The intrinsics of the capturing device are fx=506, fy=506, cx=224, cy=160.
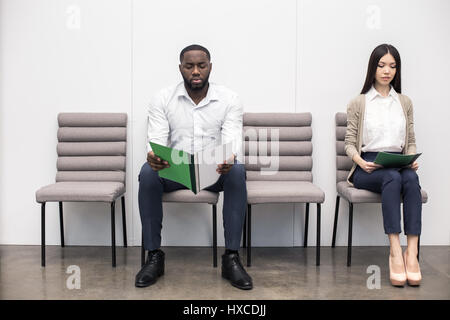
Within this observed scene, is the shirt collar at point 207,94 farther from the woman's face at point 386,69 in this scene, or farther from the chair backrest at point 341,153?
the woman's face at point 386,69

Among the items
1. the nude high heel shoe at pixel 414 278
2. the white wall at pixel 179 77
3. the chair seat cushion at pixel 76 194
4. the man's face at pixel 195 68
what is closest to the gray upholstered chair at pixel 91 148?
the white wall at pixel 179 77

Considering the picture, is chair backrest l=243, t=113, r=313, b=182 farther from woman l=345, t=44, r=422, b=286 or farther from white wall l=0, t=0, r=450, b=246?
woman l=345, t=44, r=422, b=286

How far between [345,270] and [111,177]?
1710 millimetres

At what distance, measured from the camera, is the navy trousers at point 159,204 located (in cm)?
300

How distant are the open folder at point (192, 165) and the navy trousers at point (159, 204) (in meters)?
0.19

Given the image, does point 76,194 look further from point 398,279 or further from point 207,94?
point 398,279

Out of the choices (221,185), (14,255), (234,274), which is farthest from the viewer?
(14,255)

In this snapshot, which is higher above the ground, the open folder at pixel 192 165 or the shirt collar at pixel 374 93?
the shirt collar at pixel 374 93

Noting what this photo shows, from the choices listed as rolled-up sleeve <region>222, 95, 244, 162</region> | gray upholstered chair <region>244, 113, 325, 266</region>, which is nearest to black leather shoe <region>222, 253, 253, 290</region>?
rolled-up sleeve <region>222, 95, 244, 162</region>

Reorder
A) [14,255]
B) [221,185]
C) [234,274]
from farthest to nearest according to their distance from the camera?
1. [14,255]
2. [221,185]
3. [234,274]

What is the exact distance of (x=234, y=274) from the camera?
2.90 meters

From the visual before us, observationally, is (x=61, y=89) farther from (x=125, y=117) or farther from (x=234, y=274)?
(x=234, y=274)

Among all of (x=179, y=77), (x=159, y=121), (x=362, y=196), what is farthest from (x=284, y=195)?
(x=179, y=77)

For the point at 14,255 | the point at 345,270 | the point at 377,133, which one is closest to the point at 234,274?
the point at 345,270
